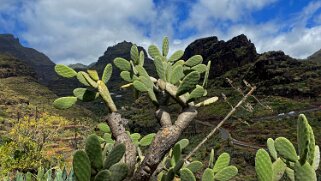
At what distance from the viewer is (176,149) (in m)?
3.08

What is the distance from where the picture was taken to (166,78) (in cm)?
361

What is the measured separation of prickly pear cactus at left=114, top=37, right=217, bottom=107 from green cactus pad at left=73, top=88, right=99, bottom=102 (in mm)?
370

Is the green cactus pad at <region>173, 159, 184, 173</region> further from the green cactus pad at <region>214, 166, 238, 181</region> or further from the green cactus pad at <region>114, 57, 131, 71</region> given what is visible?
the green cactus pad at <region>114, 57, 131, 71</region>

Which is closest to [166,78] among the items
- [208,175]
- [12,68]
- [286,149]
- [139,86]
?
[139,86]

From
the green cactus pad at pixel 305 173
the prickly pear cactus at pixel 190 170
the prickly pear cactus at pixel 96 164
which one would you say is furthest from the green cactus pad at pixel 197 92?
the green cactus pad at pixel 305 173

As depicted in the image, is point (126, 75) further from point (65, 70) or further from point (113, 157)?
point (113, 157)

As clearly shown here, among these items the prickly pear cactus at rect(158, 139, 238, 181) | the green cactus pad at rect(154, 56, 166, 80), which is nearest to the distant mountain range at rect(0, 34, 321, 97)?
the green cactus pad at rect(154, 56, 166, 80)

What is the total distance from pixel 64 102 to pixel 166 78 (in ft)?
3.09

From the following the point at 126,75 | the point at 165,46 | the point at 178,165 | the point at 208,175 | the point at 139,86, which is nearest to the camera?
the point at 208,175

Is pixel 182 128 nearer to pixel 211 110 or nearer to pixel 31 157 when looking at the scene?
pixel 31 157

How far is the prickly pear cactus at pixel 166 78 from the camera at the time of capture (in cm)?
315

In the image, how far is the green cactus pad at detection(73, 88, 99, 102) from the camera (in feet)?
11.3

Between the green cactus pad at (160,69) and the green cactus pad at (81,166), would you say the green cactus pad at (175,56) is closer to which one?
the green cactus pad at (160,69)

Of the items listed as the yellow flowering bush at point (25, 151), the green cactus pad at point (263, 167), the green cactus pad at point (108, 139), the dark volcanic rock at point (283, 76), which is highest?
the dark volcanic rock at point (283, 76)
